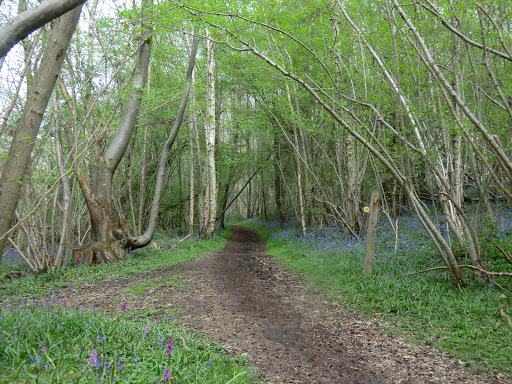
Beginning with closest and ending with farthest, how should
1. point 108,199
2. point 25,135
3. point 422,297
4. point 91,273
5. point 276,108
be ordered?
point 25,135
point 422,297
point 91,273
point 108,199
point 276,108

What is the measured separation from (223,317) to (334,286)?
2.82 metres

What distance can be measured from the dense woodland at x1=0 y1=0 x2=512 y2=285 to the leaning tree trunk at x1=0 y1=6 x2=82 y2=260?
17 mm

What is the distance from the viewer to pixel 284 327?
4410 mm

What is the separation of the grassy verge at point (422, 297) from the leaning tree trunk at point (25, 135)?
5024 millimetres

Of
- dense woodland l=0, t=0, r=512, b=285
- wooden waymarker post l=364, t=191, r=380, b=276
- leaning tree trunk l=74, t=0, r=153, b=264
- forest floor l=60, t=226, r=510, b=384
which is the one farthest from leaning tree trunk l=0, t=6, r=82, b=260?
wooden waymarker post l=364, t=191, r=380, b=276

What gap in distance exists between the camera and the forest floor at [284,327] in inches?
127

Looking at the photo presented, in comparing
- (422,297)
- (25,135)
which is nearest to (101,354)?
(25,135)

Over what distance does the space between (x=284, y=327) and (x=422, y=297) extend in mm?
2447

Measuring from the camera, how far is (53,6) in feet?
6.81

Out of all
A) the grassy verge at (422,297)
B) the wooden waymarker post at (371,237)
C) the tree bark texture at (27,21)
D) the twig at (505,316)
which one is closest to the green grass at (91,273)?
the grassy verge at (422,297)

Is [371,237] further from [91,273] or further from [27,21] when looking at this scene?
[91,273]

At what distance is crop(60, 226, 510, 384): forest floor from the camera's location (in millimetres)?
3223

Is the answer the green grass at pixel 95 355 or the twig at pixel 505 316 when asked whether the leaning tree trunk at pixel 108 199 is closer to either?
the green grass at pixel 95 355

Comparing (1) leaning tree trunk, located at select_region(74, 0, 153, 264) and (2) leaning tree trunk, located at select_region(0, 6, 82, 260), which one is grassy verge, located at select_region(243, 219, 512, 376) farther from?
(1) leaning tree trunk, located at select_region(74, 0, 153, 264)
